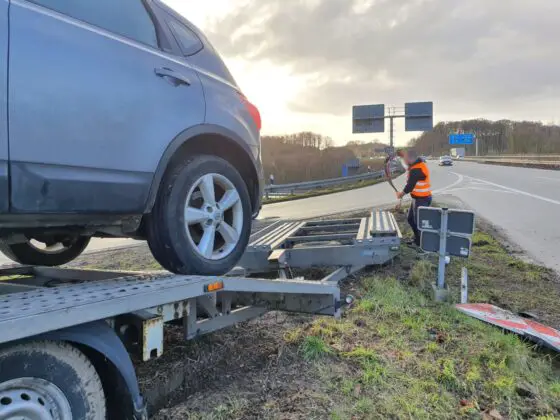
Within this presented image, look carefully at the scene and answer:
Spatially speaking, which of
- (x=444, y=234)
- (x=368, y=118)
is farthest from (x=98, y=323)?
(x=368, y=118)

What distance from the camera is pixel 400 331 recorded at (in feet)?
13.3

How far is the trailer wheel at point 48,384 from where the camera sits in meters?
1.69

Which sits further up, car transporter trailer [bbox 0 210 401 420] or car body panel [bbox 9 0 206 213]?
car body panel [bbox 9 0 206 213]

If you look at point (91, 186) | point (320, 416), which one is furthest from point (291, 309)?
point (91, 186)

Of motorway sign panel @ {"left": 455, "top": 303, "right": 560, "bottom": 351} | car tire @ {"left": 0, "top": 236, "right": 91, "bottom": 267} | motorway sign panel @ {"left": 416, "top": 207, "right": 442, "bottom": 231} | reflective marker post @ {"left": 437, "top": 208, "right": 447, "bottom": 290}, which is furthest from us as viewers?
motorway sign panel @ {"left": 416, "top": 207, "right": 442, "bottom": 231}

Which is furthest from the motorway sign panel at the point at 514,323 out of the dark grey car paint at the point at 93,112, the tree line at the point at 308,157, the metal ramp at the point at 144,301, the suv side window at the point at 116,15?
the tree line at the point at 308,157

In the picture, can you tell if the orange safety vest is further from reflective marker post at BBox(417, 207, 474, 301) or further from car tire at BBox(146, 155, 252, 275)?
car tire at BBox(146, 155, 252, 275)

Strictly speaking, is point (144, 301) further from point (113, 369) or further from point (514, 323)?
point (514, 323)

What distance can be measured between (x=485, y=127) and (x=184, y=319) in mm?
142506

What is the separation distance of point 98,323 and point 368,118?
3911 centimetres

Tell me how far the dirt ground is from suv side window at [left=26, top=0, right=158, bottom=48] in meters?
2.14

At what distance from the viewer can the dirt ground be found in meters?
2.76

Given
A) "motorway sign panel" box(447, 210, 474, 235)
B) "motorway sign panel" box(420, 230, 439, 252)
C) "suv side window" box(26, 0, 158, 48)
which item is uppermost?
"suv side window" box(26, 0, 158, 48)

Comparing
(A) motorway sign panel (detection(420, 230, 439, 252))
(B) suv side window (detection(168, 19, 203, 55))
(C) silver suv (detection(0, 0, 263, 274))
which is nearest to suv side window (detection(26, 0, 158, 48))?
(C) silver suv (detection(0, 0, 263, 274))
